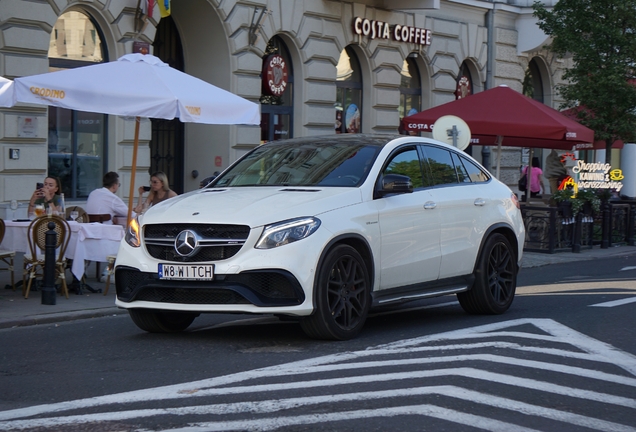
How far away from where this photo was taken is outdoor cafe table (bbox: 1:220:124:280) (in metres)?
11.5

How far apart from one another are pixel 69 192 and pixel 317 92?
7101 mm

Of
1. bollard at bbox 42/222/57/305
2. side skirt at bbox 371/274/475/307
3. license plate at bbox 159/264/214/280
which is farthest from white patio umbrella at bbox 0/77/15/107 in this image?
side skirt at bbox 371/274/475/307

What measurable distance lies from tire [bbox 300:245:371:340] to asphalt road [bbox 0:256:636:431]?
13cm

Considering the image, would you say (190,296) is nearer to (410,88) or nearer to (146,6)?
(146,6)

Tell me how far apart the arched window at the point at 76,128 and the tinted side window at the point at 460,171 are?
945 cm

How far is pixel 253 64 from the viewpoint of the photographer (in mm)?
21203

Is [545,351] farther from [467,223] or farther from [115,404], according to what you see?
[115,404]

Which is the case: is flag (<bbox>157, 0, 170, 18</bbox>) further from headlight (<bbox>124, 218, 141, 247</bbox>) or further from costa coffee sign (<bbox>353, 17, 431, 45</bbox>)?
headlight (<bbox>124, 218, 141, 247</bbox>)

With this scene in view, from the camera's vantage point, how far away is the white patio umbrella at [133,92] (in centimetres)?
1069

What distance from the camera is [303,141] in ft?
31.2

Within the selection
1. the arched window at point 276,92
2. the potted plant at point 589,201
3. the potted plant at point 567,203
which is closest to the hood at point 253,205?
the potted plant at point 567,203

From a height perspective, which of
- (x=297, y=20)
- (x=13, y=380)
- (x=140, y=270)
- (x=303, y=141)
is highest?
(x=297, y=20)

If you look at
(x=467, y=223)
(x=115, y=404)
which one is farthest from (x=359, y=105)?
(x=115, y=404)

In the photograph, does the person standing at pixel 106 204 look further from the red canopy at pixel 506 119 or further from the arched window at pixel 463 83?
the arched window at pixel 463 83
